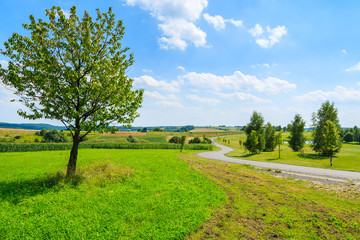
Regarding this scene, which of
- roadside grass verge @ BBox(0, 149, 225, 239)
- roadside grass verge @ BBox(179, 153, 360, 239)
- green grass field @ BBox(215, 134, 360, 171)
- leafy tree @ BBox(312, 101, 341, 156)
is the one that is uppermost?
leafy tree @ BBox(312, 101, 341, 156)

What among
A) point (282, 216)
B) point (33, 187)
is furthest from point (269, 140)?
point (33, 187)

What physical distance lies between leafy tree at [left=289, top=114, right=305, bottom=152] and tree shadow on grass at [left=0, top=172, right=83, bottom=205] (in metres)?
59.2

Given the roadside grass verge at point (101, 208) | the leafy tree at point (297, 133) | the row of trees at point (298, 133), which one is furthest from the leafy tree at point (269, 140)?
the roadside grass verge at point (101, 208)

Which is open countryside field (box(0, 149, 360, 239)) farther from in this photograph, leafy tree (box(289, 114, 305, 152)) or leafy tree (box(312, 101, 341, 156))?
leafy tree (box(289, 114, 305, 152))

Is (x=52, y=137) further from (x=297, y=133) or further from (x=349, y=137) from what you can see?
(x=349, y=137)

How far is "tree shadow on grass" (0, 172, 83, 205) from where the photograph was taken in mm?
9223

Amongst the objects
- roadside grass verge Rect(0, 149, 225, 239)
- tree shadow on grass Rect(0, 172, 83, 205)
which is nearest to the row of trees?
roadside grass verge Rect(0, 149, 225, 239)

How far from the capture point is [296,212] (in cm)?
904

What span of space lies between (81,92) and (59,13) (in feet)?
18.9

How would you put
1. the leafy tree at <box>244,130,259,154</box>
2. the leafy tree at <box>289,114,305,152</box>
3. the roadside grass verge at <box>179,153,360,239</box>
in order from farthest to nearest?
the leafy tree at <box>289,114,305,152</box>
the leafy tree at <box>244,130,259,154</box>
the roadside grass verge at <box>179,153,360,239</box>

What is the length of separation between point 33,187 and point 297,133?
62313 mm

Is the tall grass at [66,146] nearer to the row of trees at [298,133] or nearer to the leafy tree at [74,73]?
the row of trees at [298,133]

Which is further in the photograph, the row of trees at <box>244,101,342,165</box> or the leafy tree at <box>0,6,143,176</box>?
the row of trees at <box>244,101,342,165</box>

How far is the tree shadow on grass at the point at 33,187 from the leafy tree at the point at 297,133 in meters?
59.2
